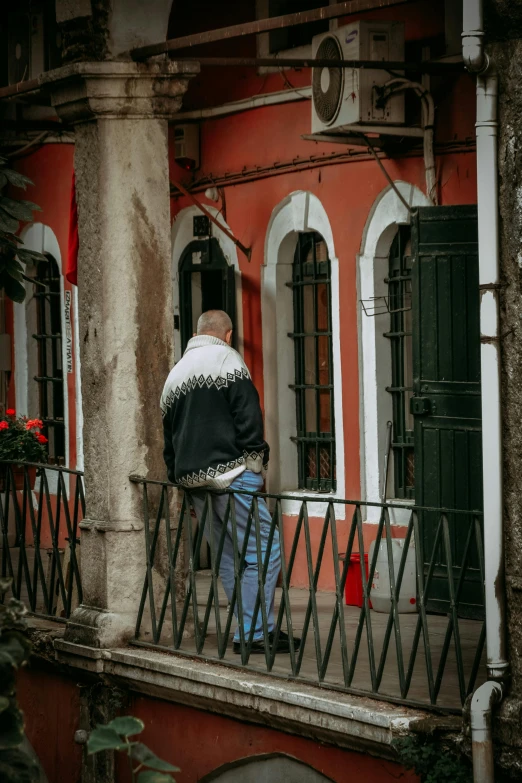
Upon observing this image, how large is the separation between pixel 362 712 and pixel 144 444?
2500 mm

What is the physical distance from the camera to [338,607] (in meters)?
→ 7.09

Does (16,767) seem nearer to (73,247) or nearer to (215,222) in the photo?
(73,247)

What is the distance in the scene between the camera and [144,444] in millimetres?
8602

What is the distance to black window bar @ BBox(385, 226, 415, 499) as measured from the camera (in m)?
10.1

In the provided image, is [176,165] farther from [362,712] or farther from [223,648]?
[362,712]

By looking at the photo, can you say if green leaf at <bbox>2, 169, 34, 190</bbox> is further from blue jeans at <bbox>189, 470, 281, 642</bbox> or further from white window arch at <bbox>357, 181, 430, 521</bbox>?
white window arch at <bbox>357, 181, 430, 521</bbox>

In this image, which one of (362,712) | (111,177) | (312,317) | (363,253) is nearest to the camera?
(362,712)

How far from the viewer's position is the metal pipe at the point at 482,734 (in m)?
6.04

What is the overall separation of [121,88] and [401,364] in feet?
9.39

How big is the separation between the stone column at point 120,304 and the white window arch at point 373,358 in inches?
77.5

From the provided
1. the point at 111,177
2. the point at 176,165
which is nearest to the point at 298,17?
the point at 111,177

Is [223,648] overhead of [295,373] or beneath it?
beneath

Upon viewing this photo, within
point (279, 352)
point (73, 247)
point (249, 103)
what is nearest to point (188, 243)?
point (249, 103)

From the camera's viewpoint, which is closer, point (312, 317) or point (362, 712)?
point (362, 712)
